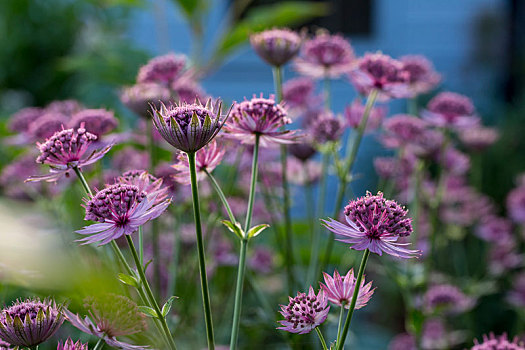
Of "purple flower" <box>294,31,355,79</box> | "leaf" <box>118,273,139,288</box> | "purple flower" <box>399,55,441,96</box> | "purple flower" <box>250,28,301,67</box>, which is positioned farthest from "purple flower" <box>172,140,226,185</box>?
"purple flower" <box>399,55,441,96</box>

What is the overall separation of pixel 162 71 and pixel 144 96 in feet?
0.14

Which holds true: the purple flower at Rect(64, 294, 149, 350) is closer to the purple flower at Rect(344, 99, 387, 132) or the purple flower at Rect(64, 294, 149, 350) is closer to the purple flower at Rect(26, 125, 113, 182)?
the purple flower at Rect(26, 125, 113, 182)

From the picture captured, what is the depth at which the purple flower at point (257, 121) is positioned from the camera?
53 cm

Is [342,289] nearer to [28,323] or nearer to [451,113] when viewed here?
[28,323]

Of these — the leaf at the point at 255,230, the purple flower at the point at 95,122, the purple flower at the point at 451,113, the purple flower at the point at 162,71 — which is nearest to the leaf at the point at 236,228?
the leaf at the point at 255,230

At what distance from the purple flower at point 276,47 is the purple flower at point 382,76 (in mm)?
84

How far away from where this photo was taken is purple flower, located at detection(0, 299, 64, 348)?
0.39 m

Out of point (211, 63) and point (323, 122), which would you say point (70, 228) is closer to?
point (323, 122)

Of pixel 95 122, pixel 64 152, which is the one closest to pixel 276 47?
pixel 95 122

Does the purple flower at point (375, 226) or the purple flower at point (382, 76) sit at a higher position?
the purple flower at point (382, 76)

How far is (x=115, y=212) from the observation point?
0.43 metres

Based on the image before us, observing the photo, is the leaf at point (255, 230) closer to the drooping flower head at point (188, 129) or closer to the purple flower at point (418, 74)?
the drooping flower head at point (188, 129)

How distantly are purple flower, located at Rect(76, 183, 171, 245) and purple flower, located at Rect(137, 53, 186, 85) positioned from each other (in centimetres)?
36

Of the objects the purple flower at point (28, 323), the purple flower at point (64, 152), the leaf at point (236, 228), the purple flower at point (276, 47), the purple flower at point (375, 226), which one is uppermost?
the purple flower at point (276, 47)
